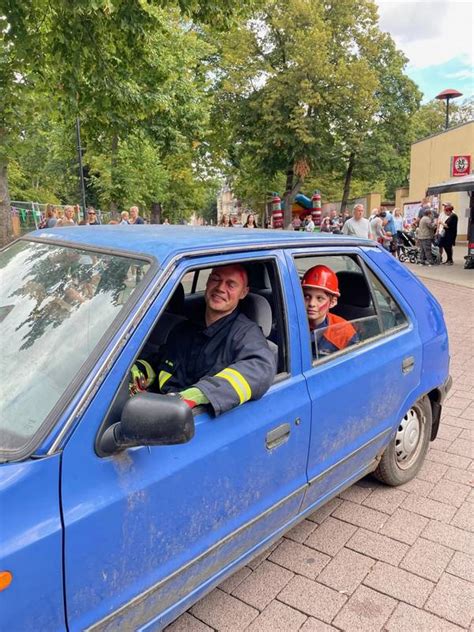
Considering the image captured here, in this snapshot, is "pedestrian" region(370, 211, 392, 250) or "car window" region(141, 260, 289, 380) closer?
"car window" region(141, 260, 289, 380)

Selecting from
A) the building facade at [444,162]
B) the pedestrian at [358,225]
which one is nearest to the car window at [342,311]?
the pedestrian at [358,225]

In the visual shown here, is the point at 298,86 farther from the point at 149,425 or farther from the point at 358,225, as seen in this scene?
the point at 149,425

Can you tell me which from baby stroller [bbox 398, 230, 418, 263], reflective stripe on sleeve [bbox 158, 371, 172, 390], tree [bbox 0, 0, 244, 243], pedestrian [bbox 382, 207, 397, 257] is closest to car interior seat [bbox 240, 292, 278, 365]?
reflective stripe on sleeve [bbox 158, 371, 172, 390]

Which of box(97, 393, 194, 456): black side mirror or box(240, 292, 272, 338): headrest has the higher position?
box(240, 292, 272, 338): headrest

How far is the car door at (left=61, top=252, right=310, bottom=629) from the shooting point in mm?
1490

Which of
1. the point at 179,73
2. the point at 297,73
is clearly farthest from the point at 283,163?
the point at 179,73

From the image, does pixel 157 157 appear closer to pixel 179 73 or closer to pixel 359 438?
pixel 179 73

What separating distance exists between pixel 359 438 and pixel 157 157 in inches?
805

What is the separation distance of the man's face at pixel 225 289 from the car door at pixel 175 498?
0.73 ft

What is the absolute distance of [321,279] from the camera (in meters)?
2.86

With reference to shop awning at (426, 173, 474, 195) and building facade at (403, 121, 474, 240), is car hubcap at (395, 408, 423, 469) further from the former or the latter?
building facade at (403, 121, 474, 240)

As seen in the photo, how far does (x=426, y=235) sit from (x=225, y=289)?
1433 cm

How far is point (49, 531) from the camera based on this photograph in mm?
1389

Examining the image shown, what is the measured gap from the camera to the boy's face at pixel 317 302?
2.77m
